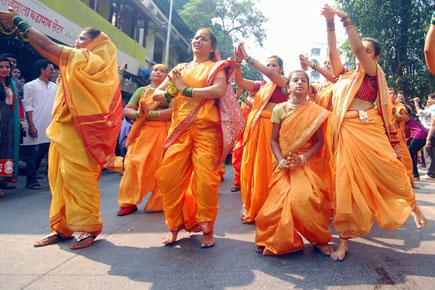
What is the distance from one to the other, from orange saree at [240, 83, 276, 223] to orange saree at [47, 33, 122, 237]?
153cm

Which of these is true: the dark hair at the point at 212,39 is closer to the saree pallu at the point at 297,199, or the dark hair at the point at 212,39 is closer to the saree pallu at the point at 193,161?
the saree pallu at the point at 193,161

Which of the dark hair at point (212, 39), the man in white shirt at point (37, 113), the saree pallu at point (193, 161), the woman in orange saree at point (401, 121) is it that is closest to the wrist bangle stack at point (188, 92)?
the saree pallu at point (193, 161)

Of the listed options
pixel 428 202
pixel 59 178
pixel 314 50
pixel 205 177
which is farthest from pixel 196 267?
pixel 314 50

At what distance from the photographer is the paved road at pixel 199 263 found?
2533mm

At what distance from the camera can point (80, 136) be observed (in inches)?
127

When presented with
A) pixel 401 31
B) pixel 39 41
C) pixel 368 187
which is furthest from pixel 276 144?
pixel 401 31

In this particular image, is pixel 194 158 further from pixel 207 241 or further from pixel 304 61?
pixel 304 61

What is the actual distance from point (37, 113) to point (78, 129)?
11.7 ft

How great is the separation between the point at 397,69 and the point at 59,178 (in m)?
17.4

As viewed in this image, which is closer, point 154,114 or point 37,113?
point 154,114

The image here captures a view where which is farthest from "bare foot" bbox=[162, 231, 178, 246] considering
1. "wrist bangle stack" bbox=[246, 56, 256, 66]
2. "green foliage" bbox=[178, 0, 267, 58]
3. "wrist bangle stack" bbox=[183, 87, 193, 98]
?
"green foliage" bbox=[178, 0, 267, 58]

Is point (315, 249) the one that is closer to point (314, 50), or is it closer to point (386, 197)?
point (386, 197)

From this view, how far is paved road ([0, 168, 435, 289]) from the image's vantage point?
253 cm

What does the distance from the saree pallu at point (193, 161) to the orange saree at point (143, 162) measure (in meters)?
1.31
